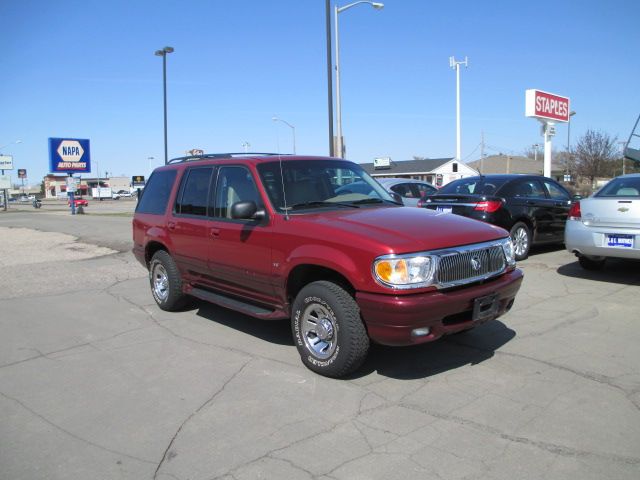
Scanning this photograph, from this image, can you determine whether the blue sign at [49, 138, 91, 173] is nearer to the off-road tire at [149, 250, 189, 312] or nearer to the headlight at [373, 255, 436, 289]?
the off-road tire at [149, 250, 189, 312]

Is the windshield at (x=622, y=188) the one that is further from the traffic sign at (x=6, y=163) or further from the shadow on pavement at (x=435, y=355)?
the traffic sign at (x=6, y=163)

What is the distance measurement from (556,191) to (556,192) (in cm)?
3

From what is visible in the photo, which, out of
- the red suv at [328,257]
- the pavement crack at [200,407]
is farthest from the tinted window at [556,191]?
the pavement crack at [200,407]

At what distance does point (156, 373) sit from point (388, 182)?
10.6 meters

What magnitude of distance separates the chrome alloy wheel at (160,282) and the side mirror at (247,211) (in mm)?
2229

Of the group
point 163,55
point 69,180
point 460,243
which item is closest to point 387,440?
point 460,243

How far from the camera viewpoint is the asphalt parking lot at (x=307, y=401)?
315cm

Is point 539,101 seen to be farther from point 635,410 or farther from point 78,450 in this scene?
point 78,450

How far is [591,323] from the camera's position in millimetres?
5730

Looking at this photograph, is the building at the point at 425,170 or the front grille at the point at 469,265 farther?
the building at the point at 425,170

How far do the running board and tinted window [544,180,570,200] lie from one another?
7.57 meters

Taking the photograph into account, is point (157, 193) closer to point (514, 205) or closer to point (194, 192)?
point (194, 192)

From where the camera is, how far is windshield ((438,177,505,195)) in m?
9.81

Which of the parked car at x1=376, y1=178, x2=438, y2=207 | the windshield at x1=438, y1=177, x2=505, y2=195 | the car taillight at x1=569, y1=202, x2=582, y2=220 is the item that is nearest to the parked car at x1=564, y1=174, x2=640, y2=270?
the car taillight at x1=569, y1=202, x2=582, y2=220
